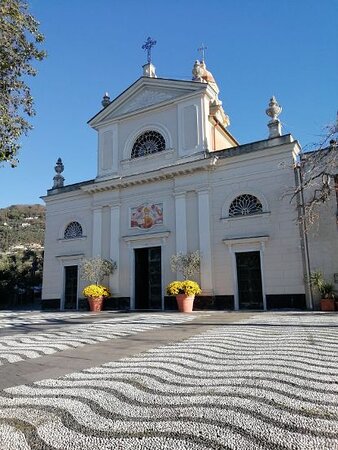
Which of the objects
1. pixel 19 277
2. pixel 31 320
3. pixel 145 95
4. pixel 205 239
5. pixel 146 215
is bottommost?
pixel 31 320

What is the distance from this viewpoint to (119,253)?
61.4 ft

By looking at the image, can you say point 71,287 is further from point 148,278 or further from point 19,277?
point 19,277

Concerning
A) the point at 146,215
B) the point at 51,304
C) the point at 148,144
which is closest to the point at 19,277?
the point at 51,304

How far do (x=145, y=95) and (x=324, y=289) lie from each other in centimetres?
1330

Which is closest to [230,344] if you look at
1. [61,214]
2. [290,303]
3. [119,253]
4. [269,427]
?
[269,427]

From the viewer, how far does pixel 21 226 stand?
212ft

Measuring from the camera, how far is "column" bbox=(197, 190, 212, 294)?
632 inches

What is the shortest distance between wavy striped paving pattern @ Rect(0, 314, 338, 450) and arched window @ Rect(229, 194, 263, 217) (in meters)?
11.3

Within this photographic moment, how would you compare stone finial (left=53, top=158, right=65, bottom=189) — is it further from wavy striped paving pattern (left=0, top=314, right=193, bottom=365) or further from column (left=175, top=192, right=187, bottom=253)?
wavy striped paving pattern (left=0, top=314, right=193, bottom=365)

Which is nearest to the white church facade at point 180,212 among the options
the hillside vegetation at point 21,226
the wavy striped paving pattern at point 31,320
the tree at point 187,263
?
the tree at point 187,263

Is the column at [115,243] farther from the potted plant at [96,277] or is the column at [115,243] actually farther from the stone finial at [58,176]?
the stone finial at [58,176]

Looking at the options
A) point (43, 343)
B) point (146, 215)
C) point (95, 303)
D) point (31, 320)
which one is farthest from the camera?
point (146, 215)

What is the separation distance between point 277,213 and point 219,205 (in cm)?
265

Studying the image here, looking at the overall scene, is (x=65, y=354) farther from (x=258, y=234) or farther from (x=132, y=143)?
(x=132, y=143)
